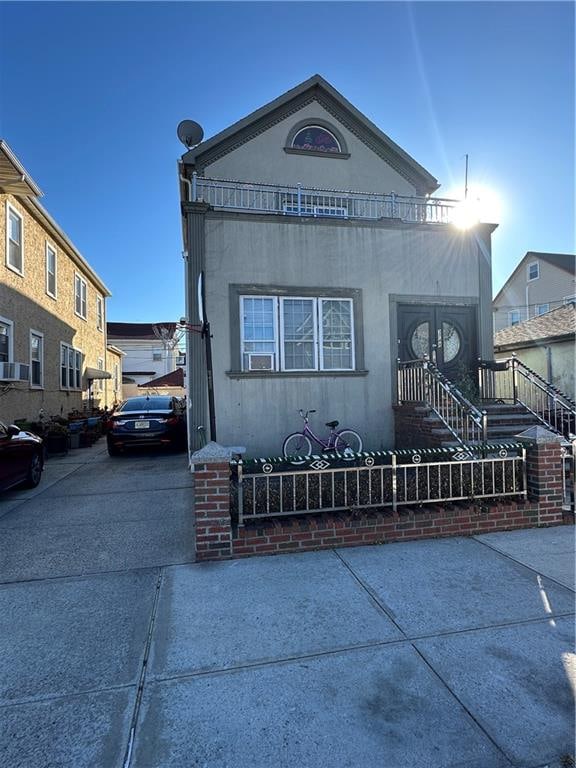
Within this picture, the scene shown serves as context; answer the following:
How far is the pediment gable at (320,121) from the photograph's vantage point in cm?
994

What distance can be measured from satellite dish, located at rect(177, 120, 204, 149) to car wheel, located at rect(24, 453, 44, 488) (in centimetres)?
752

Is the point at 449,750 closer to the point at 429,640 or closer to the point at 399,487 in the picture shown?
the point at 429,640

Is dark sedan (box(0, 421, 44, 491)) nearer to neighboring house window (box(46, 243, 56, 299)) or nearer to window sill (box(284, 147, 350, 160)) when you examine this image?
neighboring house window (box(46, 243, 56, 299))

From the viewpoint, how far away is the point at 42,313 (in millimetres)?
12906

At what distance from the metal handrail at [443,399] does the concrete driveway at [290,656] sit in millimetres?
2422

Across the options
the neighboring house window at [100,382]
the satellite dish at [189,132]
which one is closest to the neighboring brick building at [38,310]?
the neighboring house window at [100,382]

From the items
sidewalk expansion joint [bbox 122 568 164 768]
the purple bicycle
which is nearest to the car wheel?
the purple bicycle

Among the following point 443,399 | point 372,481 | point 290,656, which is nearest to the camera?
point 290,656

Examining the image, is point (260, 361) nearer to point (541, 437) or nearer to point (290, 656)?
point (541, 437)

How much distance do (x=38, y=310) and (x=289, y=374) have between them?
30.0 ft

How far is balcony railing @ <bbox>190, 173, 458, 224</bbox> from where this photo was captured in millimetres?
8383

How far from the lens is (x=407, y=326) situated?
872 centimetres

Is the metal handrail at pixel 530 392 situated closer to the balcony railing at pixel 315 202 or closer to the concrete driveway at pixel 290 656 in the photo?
the balcony railing at pixel 315 202

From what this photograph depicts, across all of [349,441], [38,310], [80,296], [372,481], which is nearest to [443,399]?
[349,441]
